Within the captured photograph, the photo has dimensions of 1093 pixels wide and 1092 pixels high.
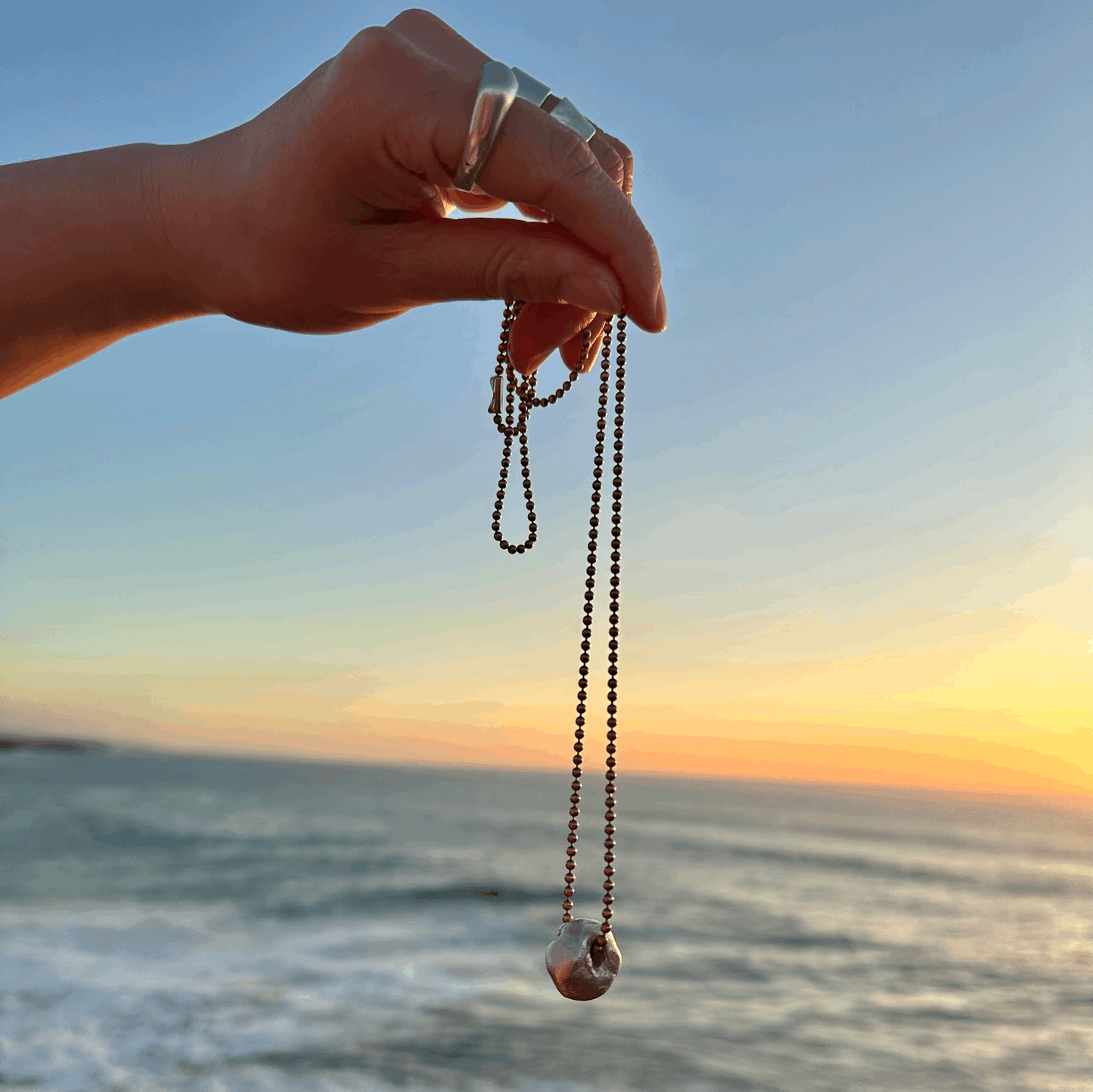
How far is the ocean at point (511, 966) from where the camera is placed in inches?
243

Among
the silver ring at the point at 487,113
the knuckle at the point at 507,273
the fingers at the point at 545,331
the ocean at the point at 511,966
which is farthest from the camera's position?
the ocean at the point at 511,966

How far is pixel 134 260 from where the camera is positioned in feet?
4.30

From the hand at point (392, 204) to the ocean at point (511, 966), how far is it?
19.3 ft

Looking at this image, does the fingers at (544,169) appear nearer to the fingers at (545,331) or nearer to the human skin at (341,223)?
the human skin at (341,223)

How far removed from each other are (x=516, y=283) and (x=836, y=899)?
48.3 ft

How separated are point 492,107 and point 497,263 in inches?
7.6

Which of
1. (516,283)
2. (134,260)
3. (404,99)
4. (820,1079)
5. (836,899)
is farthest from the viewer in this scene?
(836,899)

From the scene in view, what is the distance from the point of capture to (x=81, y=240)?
4.27ft

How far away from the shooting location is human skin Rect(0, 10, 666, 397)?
3.54 feet

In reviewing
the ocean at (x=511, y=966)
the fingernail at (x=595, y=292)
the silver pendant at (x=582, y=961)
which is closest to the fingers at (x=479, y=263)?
the fingernail at (x=595, y=292)

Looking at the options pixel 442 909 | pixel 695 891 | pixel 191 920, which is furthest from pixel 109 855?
pixel 695 891

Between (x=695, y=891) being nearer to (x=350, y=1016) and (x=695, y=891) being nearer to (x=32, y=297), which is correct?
(x=350, y=1016)

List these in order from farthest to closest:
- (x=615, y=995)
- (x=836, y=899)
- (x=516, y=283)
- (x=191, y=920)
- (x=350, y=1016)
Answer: (x=836, y=899) < (x=191, y=920) < (x=615, y=995) < (x=350, y=1016) < (x=516, y=283)

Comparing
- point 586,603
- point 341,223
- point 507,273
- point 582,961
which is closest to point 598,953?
point 582,961
